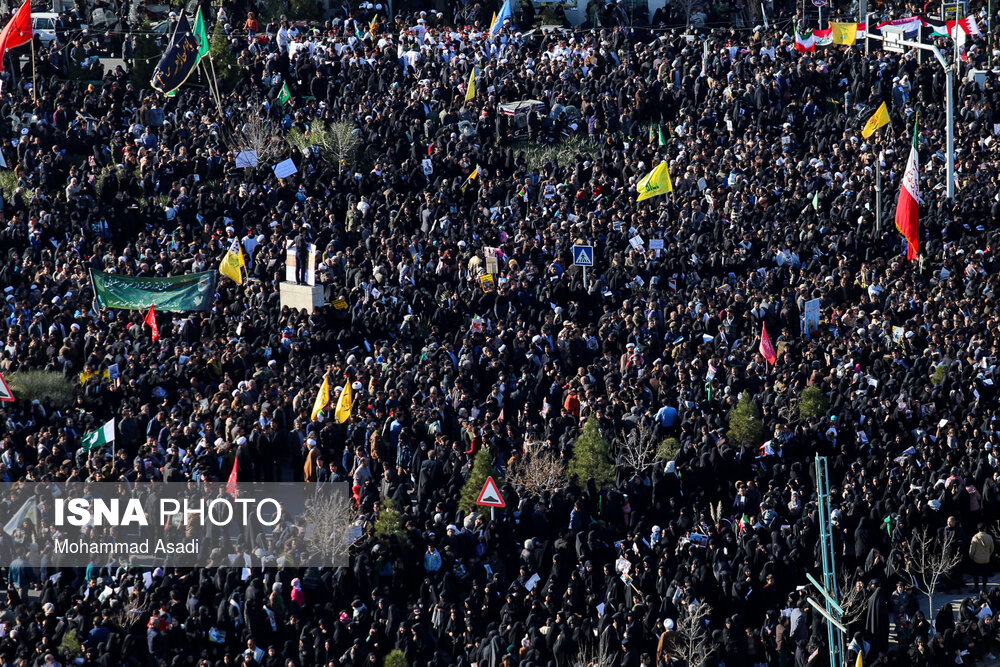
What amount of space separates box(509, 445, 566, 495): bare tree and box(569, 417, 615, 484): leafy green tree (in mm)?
191

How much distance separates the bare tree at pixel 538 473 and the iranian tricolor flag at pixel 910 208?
8.64 metres

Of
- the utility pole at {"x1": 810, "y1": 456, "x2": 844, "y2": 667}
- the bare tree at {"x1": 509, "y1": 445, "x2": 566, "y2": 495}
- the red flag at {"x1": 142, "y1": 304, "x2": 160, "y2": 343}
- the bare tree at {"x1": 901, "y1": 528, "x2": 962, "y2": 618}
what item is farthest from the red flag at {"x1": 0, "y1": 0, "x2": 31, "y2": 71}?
the bare tree at {"x1": 901, "y1": 528, "x2": 962, "y2": 618}

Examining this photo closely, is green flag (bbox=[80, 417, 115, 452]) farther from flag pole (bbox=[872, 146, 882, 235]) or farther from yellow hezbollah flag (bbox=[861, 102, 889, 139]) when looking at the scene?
yellow hezbollah flag (bbox=[861, 102, 889, 139])

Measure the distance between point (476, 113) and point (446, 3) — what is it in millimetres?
8932

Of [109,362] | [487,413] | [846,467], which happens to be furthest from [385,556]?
[109,362]

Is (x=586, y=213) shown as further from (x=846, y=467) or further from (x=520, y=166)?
(x=846, y=467)

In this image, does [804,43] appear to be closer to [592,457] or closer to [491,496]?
[592,457]

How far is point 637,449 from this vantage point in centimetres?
2638

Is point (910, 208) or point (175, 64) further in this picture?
point (175, 64)

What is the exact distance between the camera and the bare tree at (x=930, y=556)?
2356 centimetres

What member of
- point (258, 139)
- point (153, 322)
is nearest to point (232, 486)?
point (153, 322)

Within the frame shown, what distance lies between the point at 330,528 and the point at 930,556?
22.9 ft

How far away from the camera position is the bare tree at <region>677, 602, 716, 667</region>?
21562 millimetres

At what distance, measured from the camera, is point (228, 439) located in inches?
1077
